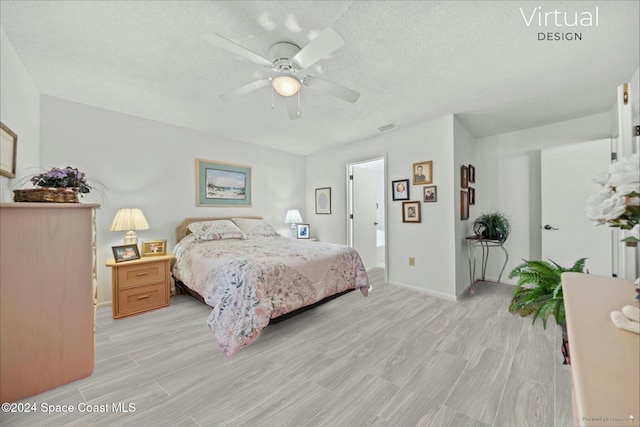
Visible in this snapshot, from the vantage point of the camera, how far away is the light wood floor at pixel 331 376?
1413 millimetres

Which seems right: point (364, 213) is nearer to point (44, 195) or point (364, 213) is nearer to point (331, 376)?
point (331, 376)

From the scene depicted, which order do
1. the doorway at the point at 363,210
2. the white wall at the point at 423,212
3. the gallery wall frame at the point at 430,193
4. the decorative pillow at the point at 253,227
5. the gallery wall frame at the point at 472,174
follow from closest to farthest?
the white wall at the point at 423,212
the gallery wall frame at the point at 430,193
the gallery wall frame at the point at 472,174
the decorative pillow at the point at 253,227
the doorway at the point at 363,210

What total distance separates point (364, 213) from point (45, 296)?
14.4ft

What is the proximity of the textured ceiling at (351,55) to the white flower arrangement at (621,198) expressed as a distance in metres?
1.38

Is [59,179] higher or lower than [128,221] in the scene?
higher

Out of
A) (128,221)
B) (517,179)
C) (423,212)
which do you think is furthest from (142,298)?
(517,179)

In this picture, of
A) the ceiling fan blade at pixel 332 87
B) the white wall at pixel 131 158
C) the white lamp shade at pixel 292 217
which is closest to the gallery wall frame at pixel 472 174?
the ceiling fan blade at pixel 332 87

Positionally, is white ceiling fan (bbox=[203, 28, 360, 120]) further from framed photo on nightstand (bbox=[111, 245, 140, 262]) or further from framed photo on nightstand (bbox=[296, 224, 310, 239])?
framed photo on nightstand (bbox=[296, 224, 310, 239])

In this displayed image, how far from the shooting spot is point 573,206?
3.15 m

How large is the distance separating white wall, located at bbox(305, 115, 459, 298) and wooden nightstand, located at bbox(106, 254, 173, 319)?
3.16 m

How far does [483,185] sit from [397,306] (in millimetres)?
2621

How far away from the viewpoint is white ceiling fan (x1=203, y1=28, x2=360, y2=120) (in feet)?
4.94

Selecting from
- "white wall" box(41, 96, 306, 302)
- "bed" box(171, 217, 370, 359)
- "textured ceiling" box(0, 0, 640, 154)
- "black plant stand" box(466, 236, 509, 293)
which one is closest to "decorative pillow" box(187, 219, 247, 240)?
"bed" box(171, 217, 370, 359)

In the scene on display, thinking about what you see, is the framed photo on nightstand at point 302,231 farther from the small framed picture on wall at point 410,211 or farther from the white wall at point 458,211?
the white wall at point 458,211
